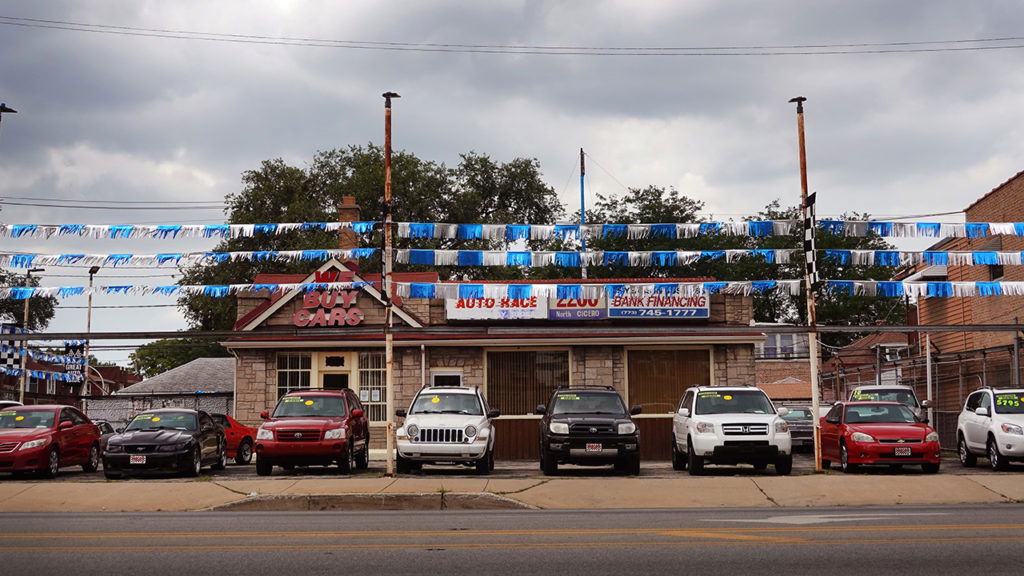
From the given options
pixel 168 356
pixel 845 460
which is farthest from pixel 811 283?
pixel 168 356

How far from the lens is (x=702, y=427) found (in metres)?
20.0

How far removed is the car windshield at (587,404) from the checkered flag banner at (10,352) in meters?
17.0

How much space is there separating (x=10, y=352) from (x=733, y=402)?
21611mm

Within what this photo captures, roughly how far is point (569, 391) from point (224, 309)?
38.5m

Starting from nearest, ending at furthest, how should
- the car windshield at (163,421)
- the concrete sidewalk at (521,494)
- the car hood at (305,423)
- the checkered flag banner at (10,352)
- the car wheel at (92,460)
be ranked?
the concrete sidewalk at (521,494) < the car hood at (305,423) < the car windshield at (163,421) < the car wheel at (92,460) < the checkered flag banner at (10,352)

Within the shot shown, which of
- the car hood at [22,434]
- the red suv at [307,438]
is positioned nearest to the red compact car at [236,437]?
the red suv at [307,438]

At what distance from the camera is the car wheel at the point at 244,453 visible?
28.3 metres

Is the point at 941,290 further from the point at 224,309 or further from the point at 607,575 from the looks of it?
the point at 224,309

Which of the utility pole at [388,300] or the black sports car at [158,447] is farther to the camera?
the black sports car at [158,447]

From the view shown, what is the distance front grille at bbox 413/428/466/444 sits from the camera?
2058 cm

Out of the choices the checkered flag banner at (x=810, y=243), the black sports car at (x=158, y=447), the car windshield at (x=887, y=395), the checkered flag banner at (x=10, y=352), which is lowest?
the black sports car at (x=158, y=447)

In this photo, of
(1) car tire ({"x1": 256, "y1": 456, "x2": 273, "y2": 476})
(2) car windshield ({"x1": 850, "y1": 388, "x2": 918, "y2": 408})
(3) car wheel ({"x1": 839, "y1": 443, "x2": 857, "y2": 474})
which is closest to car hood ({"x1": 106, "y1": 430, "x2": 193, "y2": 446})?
(1) car tire ({"x1": 256, "y1": 456, "x2": 273, "y2": 476})

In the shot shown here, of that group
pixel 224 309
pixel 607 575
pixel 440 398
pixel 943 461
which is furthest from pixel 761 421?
pixel 224 309

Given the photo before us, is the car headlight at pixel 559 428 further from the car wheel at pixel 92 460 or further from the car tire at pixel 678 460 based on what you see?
the car wheel at pixel 92 460
